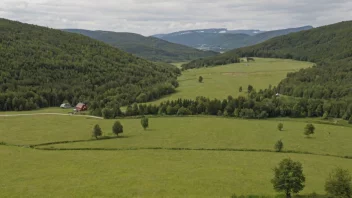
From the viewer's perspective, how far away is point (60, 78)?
16350 cm

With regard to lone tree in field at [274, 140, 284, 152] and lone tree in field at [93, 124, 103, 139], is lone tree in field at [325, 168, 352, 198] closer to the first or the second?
lone tree in field at [274, 140, 284, 152]

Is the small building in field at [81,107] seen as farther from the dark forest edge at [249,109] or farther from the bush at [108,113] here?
the bush at [108,113]

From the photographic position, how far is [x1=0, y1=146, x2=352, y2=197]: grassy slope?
171ft

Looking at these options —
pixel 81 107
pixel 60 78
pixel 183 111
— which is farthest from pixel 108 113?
pixel 60 78

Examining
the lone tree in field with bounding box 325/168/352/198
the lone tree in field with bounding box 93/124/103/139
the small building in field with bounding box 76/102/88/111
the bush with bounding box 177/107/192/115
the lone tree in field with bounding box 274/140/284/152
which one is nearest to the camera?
the lone tree in field with bounding box 325/168/352/198

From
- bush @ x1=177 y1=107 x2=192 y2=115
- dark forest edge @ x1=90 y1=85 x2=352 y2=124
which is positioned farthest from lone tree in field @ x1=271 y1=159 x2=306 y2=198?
bush @ x1=177 y1=107 x2=192 y2=115

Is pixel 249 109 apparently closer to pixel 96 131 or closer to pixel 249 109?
pixel 249 109

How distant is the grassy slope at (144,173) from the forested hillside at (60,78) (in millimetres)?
54388

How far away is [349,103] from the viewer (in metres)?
119

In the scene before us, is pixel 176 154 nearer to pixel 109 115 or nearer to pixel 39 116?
pixel 109 115

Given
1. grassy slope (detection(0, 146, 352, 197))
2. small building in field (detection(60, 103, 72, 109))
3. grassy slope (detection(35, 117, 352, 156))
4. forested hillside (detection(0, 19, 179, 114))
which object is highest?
forested hillside (detection(0, 19, 179, 114))

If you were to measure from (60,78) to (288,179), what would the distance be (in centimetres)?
13459

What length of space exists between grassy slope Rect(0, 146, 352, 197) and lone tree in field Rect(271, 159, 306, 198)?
2.51 meters

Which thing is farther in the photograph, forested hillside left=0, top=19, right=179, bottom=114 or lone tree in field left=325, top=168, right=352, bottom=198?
forested hillside left=0, top=19, right=179, bottom=114
